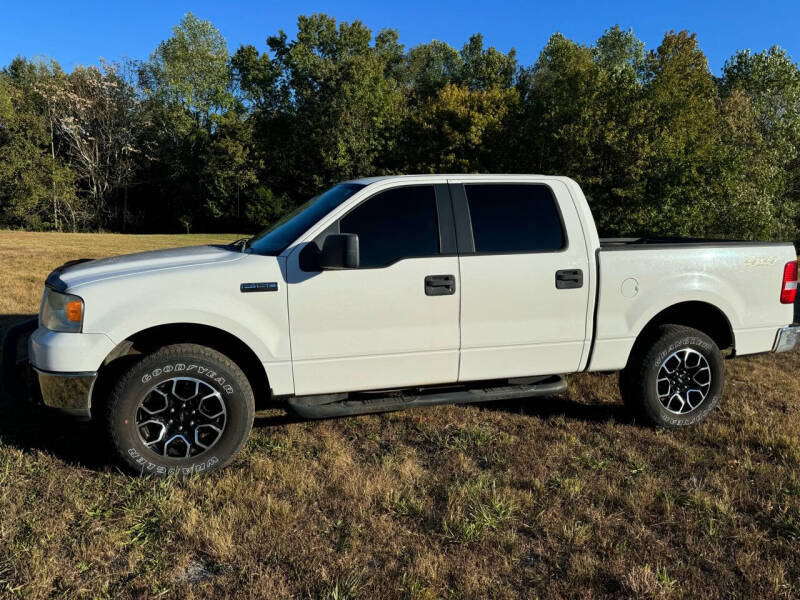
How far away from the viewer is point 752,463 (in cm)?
396

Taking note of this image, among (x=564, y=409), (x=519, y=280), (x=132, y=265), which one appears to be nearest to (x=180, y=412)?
(x=132, y=265)

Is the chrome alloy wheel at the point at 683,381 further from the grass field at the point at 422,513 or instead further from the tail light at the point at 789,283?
the tail light at the point at 789,283

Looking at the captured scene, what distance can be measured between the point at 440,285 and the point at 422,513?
1451mm

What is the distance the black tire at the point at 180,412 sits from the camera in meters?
3.57

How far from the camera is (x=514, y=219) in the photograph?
4.27 meters

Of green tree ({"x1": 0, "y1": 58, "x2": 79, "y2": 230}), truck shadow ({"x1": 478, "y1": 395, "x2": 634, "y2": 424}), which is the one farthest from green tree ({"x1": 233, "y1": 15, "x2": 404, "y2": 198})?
truck shadow ({"x1": 478, "y1": 395, "x2": 634, "y2": 424})

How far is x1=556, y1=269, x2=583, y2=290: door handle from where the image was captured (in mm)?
4199

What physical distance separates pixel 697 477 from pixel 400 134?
1724 inches

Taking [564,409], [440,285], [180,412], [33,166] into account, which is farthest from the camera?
[33,166]

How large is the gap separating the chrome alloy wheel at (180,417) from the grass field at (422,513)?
0.23 m

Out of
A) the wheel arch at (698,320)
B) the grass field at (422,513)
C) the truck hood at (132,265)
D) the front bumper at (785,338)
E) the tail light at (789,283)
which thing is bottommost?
the grass field at (422,513)

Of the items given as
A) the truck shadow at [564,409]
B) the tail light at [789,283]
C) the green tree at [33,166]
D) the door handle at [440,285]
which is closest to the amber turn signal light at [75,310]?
the door handle at [440,285]

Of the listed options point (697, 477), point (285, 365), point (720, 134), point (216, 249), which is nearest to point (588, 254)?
point (697, 477)

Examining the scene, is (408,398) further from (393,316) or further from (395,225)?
(395,225)
